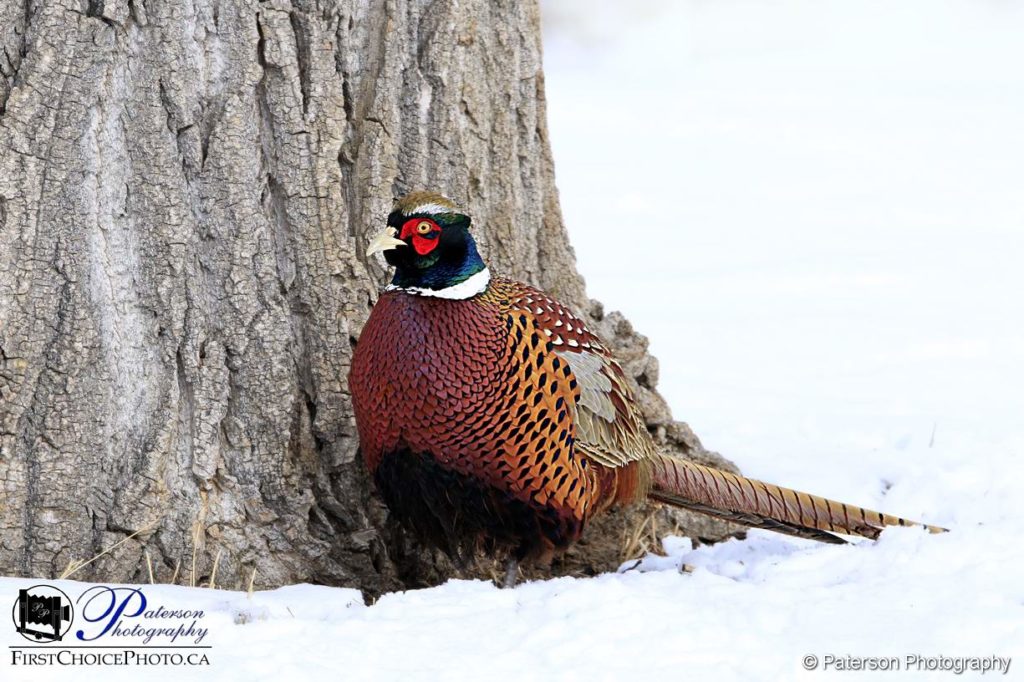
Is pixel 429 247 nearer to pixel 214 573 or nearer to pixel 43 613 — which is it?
pixel 214 573

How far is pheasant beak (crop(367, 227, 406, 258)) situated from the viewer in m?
3.01

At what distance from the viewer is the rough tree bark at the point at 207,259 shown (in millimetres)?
2965

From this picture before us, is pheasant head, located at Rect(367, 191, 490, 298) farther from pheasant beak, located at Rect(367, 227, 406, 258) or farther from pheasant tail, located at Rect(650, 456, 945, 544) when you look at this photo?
pheasant tail, located at Rect(650, 456, 945, 544)

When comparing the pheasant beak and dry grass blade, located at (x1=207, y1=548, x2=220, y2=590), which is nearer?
the pheasant beak

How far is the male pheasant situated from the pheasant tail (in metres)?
0.35

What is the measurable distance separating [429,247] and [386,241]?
117 millimetres

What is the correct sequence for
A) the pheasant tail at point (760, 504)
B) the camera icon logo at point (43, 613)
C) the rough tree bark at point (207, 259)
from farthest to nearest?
the pheasant tail at point (760, 504), the rough tree bark at point (207, 259), the camera icon logo at point (43, 613)

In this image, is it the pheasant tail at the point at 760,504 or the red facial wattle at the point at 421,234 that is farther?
the pheasant tail at the point at 760,504

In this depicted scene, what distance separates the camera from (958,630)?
257cm

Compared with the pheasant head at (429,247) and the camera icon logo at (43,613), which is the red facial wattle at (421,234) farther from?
the camera icon logo at (43,613)

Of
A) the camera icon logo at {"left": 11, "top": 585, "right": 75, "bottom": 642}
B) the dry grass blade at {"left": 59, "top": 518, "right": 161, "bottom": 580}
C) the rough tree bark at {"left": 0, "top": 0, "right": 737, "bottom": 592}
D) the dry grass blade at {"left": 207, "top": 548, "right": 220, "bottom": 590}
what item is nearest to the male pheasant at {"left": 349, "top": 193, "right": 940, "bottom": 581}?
the rough tree bark at {"left": 0, "top": 0, "right": 737, "bottom": 592}

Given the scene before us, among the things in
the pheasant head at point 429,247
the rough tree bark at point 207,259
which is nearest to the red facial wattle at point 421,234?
the pheasant head at point 429,247

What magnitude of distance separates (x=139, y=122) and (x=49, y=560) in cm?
113

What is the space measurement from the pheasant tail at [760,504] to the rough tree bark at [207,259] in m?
0.77
